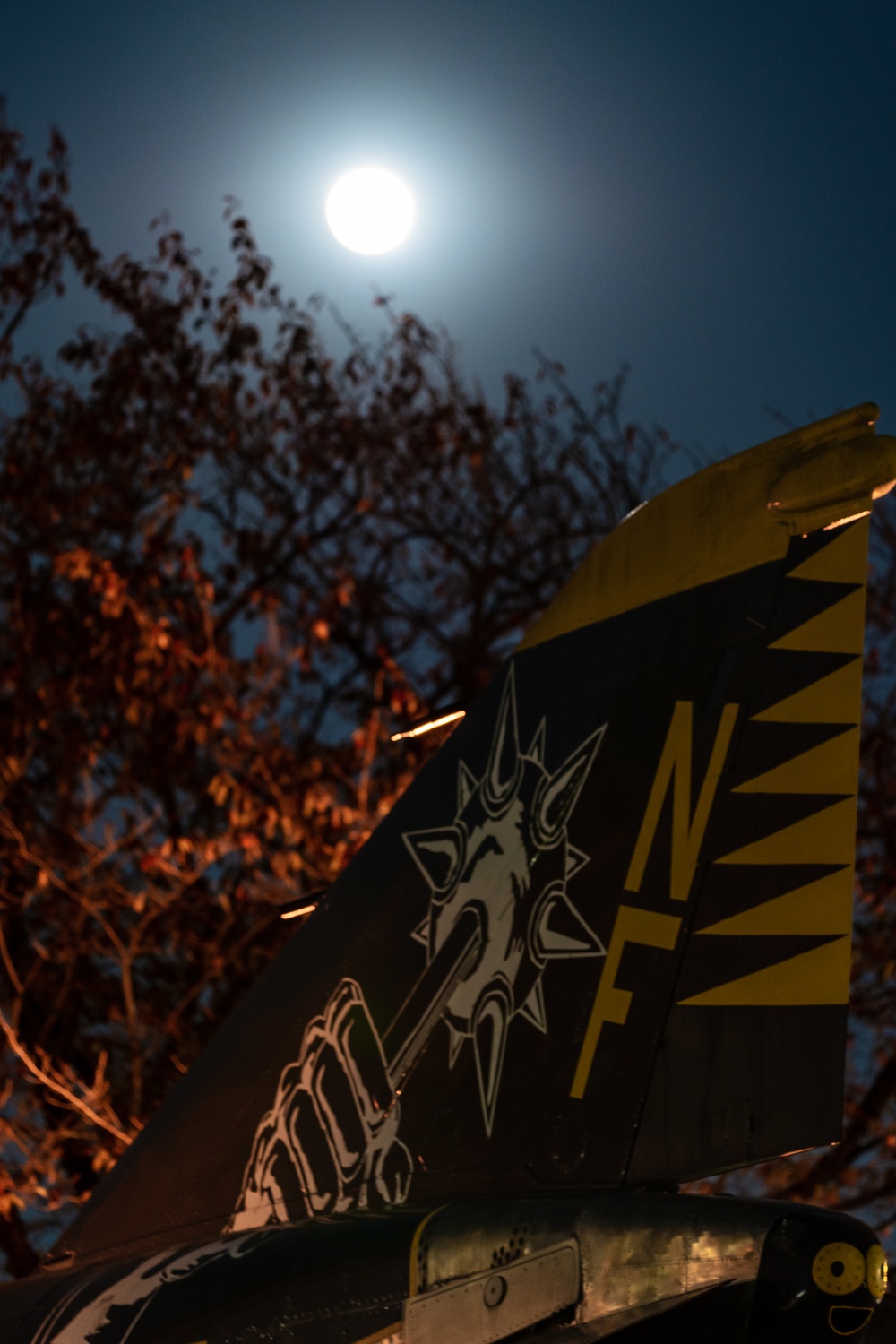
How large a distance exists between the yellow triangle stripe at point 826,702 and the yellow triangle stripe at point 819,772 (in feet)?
0.15

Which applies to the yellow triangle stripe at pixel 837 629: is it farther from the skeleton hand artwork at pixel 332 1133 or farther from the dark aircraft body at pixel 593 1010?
the skeleton hand artwork at pixel 332 1133

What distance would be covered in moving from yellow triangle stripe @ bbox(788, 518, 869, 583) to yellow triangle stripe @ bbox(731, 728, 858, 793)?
329 mm

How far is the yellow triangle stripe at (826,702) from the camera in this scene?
2672 millimetres

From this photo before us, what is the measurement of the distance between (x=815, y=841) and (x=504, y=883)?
82cm

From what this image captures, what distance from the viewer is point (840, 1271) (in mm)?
2158

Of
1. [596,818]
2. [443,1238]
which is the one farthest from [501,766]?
[443,1238]

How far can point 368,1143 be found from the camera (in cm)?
316

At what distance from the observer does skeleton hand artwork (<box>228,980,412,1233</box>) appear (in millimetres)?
3123

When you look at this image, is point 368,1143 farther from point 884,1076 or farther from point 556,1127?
point 884,1076

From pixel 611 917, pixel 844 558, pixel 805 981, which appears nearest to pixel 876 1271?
pixel 805 981

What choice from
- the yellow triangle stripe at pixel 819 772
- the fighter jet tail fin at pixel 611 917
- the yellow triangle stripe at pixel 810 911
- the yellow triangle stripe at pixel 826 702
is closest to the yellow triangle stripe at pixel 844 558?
the fighter jet tail fin at pixel 611 917

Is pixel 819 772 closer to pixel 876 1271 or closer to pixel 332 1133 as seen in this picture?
pixel 876 1271

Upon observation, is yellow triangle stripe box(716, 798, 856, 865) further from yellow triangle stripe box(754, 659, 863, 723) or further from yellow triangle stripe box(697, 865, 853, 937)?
yellow triangle stripe box(754, 659, 863, 723)

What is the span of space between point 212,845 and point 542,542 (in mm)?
4829
